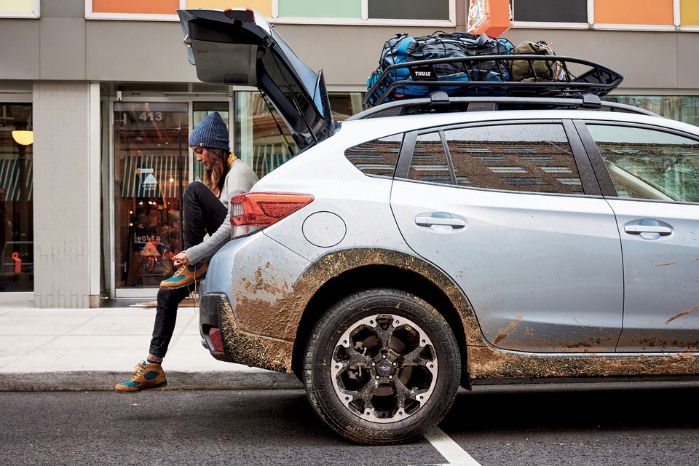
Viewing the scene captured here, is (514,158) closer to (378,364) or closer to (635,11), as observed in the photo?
(378,364)

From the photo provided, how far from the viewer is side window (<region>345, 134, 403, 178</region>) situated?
4.53 metres

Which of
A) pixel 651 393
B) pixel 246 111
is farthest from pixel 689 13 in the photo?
pixel 651 393

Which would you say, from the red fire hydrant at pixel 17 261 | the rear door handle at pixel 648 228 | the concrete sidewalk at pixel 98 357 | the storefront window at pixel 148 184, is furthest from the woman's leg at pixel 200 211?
the red fire hydrant at pixel 17 261

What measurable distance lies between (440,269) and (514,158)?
0.79 meters

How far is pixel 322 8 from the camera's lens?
11.5 metres

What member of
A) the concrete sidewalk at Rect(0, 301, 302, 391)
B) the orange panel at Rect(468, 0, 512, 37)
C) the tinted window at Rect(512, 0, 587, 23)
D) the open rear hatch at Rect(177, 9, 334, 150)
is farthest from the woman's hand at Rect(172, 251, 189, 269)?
the tinted window at Rect(512, 0, 587, 23)

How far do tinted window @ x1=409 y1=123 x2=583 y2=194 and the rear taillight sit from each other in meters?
0.65

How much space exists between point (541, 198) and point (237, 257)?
1.65 m

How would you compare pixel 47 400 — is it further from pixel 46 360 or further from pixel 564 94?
pixel 564 94

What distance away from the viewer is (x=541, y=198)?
4512 mm

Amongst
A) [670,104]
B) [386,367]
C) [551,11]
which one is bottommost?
[386,367]

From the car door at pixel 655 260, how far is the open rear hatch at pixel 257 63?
1668mm

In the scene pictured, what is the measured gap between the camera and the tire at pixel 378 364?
4297 mm

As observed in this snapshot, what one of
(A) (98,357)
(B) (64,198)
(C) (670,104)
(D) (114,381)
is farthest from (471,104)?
(C) (670,104)
